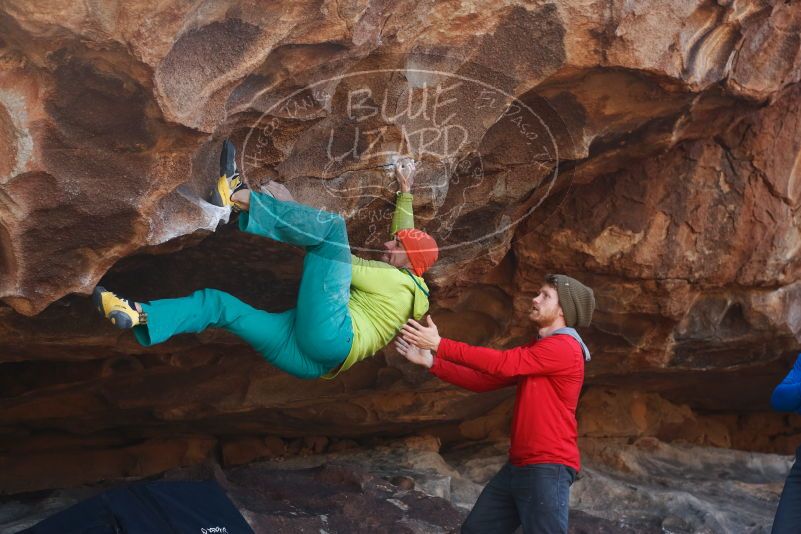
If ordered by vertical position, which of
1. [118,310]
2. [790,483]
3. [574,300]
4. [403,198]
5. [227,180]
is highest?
[403,198]

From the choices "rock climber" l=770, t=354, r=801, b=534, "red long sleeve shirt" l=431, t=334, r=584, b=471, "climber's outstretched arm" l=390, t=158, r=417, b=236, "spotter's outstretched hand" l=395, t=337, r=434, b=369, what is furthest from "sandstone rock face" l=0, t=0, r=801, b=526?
"rock climber" l=770, t=354, r=801, b=534

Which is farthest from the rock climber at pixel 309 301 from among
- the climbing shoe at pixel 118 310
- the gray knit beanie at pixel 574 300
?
the gray knit beanie at pixel 574 300

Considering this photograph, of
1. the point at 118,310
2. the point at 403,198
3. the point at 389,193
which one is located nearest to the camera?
the point at 118,310

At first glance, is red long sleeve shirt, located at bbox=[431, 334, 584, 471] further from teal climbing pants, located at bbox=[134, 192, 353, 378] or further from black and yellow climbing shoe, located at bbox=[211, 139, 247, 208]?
black and yellow climbing shoe, located at bbox=[211, 139, 247, 208]

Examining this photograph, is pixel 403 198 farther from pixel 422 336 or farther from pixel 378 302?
pixel 422 336

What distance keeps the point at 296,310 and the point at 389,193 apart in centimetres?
80

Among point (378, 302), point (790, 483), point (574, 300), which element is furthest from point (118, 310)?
point (790, 483)

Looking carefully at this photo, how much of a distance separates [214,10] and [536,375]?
70.6 inches

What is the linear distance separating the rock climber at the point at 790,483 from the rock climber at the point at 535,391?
802mm

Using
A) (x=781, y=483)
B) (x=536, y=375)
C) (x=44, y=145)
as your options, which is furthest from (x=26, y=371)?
(x=781, y=483)

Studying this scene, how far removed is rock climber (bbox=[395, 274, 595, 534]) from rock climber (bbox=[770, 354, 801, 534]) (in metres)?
0.80

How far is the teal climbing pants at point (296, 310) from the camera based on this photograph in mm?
3354

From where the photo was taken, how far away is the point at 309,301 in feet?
11.4

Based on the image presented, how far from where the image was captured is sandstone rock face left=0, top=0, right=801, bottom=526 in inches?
119
